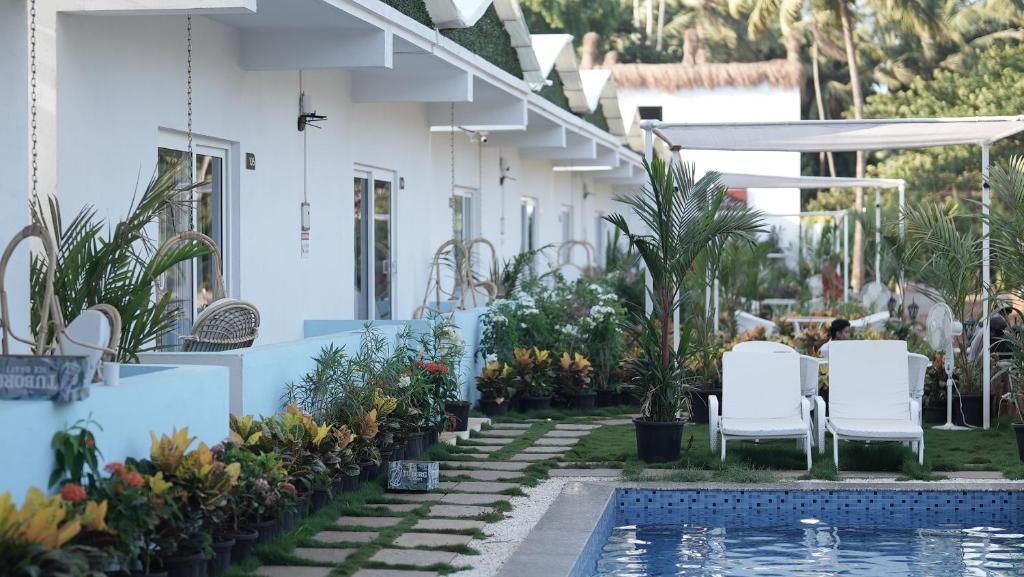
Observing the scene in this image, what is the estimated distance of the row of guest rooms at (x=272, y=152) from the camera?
709 cm

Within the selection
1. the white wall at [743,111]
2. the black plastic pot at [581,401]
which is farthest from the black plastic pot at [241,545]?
the white wall at [743,111]

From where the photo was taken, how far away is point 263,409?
A: 23.7 ft

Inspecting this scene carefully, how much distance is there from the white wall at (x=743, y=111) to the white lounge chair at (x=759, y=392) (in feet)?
78.9

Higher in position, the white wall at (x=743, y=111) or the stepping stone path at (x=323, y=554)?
the white wall at (x=743, y=111)

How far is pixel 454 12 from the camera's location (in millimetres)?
12062

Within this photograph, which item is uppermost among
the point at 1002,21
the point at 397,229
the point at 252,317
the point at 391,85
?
the point at 1002,21

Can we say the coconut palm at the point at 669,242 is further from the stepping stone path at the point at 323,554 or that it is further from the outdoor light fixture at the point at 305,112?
the stepping stone path at the point at 323,554

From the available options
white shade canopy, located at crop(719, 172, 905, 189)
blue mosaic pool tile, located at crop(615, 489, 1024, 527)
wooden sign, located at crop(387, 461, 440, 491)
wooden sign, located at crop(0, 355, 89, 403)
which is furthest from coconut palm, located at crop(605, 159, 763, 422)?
white shade canopy, located at crop(719, 172, 905, 189)

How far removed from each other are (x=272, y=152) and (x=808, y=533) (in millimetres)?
4889

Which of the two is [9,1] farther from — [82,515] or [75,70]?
[82,515]

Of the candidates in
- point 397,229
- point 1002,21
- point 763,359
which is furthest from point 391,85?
point 1002,21

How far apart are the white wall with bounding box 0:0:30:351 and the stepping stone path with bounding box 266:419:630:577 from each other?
5.64 feet

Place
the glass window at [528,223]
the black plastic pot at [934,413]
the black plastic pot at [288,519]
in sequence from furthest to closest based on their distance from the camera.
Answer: the glass window at [528,223] < the black plastic pot at [934,413] < the black plastic pot at [288,519]

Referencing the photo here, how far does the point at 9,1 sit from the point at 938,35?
28.8m
